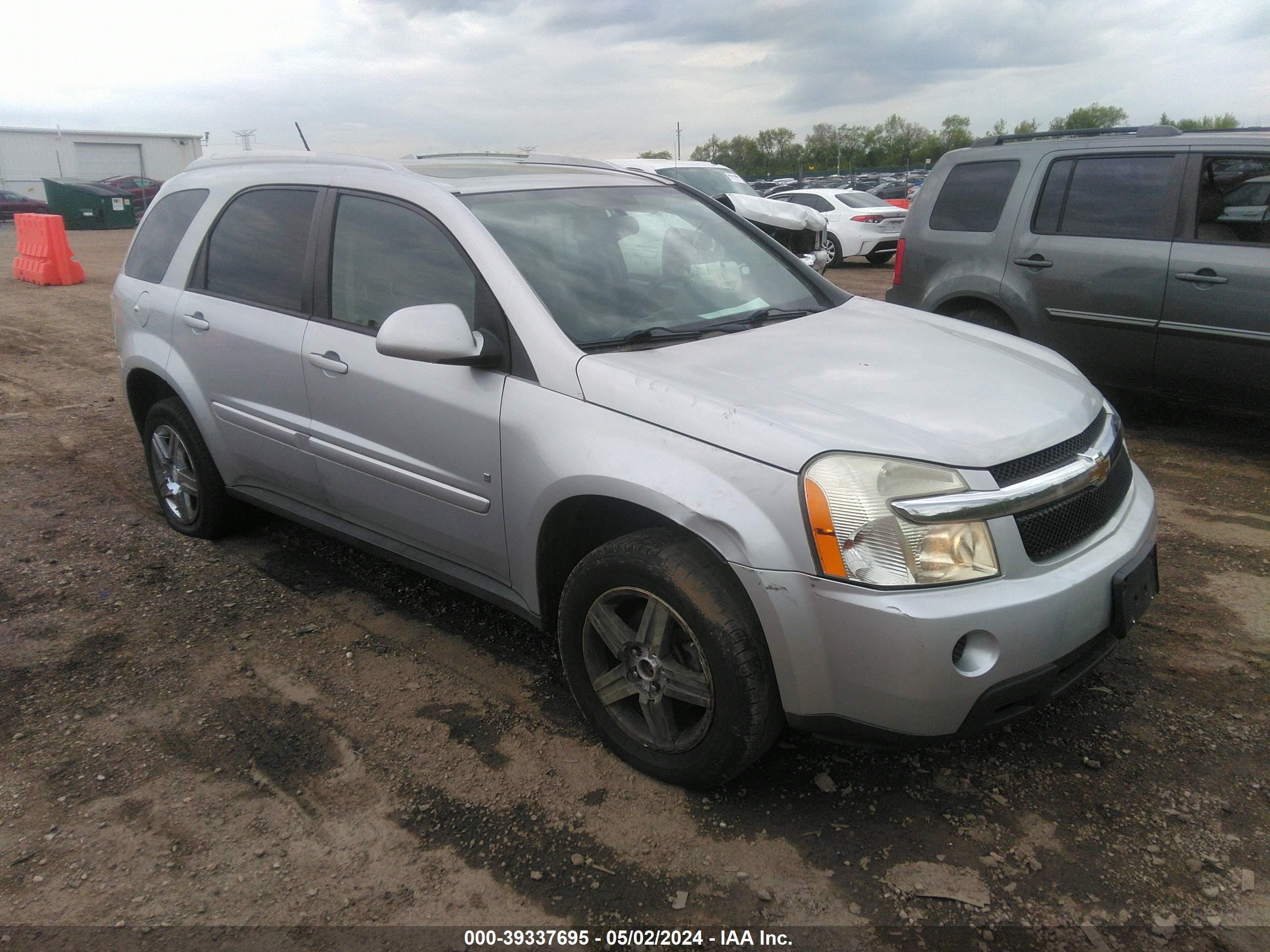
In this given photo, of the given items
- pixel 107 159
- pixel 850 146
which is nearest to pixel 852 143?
pixel 850 146

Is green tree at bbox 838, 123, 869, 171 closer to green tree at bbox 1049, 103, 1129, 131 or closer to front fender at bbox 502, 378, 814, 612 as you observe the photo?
green tree at bbox 1049, 103, 1129, 131

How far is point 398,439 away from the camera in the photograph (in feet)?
10.6

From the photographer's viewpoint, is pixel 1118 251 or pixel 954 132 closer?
pixel 1118 251

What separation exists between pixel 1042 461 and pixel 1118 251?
3716 millimetres

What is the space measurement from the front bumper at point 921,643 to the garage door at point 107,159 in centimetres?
5594

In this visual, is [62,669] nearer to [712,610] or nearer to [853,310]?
[712,610]

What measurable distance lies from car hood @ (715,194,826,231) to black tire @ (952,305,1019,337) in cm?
113

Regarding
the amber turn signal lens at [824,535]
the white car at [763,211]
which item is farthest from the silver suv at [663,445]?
the white car at [763,211]

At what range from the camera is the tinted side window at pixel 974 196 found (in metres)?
6.08

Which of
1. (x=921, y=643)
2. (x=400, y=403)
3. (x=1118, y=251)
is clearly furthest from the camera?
(x=1118, y=251)

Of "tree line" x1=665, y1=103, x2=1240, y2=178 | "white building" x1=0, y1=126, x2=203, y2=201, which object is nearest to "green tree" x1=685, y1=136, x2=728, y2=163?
"tree line" x1=665, y1=103, x2=1240, y2=178

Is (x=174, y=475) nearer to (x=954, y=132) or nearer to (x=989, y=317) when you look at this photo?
(x=989, y=317)

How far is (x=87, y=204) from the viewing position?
30.7 metres

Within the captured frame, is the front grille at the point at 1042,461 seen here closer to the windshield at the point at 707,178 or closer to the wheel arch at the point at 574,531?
the wheel arch at the point at 574,531
